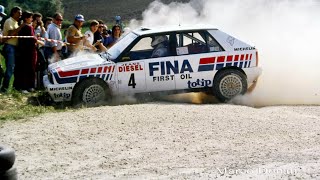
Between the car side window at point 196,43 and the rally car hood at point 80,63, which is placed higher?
the car side window at point 196,43

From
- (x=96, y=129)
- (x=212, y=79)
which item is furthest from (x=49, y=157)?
(x=212, y=79)

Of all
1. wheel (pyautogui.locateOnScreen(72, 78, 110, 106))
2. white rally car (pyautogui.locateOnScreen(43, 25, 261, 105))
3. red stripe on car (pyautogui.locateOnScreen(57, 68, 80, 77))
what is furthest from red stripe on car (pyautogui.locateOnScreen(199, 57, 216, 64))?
red stripe on car (pyautogui.locateOnScreen(57, 68, 80, 77))

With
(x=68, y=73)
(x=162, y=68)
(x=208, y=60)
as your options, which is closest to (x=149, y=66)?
(x=162, y=68)

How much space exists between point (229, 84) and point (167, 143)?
3.76 m

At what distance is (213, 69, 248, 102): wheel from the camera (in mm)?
10086

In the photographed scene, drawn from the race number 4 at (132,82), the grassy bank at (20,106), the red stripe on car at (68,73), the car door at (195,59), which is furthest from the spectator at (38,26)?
the car door at (195,59)

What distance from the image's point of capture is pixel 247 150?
6.44 m

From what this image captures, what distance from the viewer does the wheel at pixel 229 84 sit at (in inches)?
397

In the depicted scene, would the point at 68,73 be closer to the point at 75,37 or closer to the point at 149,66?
the point at 149,66

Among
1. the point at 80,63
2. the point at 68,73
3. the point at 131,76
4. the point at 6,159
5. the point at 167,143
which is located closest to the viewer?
the point at 6,159

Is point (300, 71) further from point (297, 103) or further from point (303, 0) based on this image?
point (303, 0)

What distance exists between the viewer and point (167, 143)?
6.73 metres

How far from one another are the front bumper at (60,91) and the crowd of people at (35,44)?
1132 mm

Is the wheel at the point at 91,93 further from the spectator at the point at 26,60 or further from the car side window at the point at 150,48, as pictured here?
the spectator at the point at 26,60
